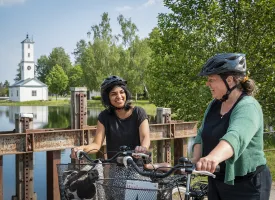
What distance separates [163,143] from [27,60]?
98489 mm

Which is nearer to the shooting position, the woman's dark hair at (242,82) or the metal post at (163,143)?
the woman's dark hair at (242,82)

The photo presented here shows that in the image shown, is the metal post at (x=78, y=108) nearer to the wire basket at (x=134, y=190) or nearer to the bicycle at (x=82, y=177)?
the bicycle at (x=82, y=177)

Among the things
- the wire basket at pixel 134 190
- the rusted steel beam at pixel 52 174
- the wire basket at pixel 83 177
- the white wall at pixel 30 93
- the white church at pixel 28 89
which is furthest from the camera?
the white church at pixel 28 89

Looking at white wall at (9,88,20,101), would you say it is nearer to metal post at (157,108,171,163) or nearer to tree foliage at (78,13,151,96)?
Answer: tree foliage at (78,13,151,96)

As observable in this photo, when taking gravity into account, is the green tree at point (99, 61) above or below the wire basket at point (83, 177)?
above

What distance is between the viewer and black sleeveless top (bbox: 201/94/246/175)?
238cm

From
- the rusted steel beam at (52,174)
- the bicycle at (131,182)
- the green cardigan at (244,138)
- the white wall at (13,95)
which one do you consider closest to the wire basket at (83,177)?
the bicycle at (131,182)

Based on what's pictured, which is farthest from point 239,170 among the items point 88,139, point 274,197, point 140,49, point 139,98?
point 139,98

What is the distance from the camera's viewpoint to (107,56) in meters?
47.2

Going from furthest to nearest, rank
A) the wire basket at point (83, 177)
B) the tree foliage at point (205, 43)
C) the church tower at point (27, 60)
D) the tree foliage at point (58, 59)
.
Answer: the church tower at point (27, 60)
the tree foliage at point (58, 59)
the tree foliage at point (205, 43)
the wire basket at point (83, 177)

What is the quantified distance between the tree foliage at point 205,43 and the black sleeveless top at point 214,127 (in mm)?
12143

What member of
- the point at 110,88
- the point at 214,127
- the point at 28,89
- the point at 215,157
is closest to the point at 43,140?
the point at 110,88

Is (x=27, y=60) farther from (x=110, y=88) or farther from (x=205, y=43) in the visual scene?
(x=110, y=88)

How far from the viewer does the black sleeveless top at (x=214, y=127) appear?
238 cm
